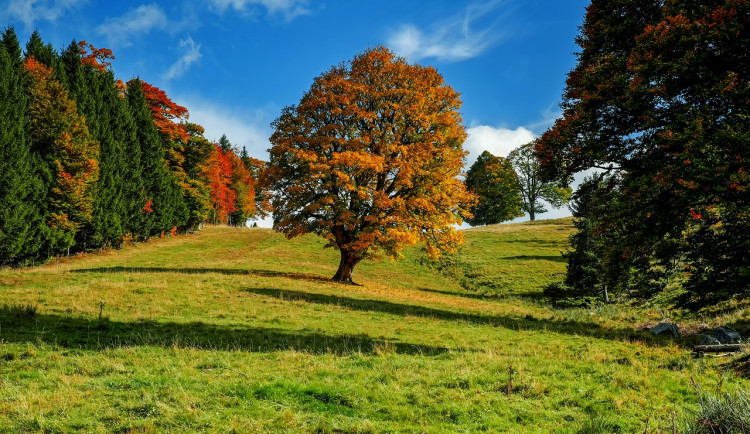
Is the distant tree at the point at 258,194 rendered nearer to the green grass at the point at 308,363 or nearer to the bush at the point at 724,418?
the green grass at the point at 308,363

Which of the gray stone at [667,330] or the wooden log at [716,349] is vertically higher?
the wooden log at [716,349]

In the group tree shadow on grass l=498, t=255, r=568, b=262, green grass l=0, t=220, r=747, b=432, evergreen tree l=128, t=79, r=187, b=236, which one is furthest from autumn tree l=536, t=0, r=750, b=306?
evergreen tree l=128, t=79, r=187, b=236

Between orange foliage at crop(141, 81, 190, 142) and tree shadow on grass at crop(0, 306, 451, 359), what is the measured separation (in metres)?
52.2

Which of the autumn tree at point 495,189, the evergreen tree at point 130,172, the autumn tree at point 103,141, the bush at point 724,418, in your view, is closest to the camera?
the bush at point 724,418

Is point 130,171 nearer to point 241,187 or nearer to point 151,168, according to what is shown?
point 151,168

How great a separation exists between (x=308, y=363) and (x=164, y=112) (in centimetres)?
6418

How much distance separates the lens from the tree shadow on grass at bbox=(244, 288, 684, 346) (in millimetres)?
16516

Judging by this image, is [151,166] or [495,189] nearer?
[151,166]

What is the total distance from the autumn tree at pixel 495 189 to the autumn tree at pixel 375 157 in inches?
1978

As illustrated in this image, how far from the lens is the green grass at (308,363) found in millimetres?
6754

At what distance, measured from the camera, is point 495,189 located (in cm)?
7969

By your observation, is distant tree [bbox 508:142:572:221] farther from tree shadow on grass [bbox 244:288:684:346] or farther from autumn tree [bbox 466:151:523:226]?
tree shadow on grass [bbox 244:288:684:346]

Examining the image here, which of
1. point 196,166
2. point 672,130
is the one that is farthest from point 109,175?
point 672,130

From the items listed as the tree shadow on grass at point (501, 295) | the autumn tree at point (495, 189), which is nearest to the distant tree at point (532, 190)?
the autumn tree at point (495, 189)
